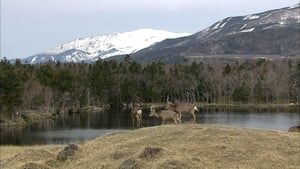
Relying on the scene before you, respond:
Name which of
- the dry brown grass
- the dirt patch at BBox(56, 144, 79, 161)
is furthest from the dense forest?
the dirt patch at BBox(56, 144, 79, 161)

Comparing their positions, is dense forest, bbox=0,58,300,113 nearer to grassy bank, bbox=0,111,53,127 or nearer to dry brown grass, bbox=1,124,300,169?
grassy bank, bbox=0,111,53,127

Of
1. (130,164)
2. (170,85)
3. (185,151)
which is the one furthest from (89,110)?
(130,164)

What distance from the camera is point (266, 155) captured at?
14.9 metres

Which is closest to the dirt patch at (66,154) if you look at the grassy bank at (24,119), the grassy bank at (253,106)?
the grassy bank at (24,119)

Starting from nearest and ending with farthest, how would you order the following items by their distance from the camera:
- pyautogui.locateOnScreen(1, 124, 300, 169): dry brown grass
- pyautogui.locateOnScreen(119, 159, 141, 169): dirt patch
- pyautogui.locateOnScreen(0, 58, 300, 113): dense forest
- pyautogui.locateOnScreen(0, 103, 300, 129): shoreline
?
pyautogui.locateOnScreen(119, 159, 141, 169): dirt patch
pyautogui.locateOnScreen(1, 124, 300, 169): dry brown grass
pyautogui.locateOnScreen(0, 103, 300, 129): shoreline
pyautogui.locateOnScreen(0, 58, 300, 113): dense forest

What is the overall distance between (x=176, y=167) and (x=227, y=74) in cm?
11448

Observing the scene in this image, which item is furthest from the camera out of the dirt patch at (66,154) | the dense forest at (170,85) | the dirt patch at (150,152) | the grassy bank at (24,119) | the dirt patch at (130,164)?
the dense forest at (170,85)

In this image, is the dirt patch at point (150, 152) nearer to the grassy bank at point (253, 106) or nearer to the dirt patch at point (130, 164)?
the dirt patch at point (130, 164)

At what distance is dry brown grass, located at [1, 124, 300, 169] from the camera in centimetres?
1444

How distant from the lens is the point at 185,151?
51.2 ft

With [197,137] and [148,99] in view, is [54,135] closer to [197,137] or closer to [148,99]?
[197,137]

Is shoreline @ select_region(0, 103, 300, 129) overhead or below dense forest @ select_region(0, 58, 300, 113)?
below

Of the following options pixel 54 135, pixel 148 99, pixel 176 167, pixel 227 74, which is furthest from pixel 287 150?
pixel 227 74

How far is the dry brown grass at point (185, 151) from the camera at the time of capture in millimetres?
14438
